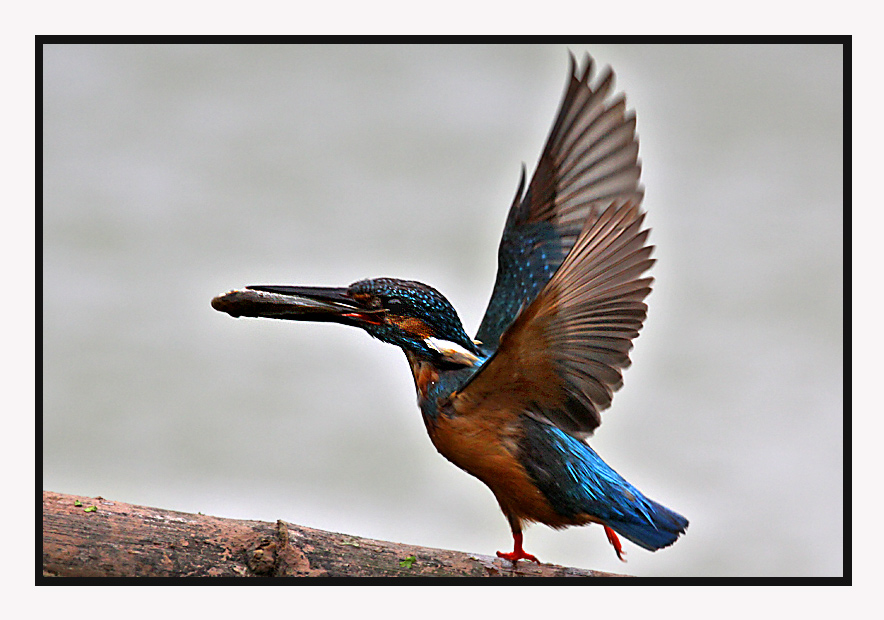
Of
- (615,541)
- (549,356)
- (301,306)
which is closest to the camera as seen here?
(549,356)

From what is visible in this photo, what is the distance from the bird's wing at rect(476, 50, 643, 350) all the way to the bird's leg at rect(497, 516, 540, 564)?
38 cm

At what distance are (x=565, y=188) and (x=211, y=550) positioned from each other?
1056 mm

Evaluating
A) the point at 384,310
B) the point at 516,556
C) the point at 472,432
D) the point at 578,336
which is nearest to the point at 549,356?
the point at 578,336

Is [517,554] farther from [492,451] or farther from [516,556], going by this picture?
[492,451]

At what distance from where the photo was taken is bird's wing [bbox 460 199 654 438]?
1766mm

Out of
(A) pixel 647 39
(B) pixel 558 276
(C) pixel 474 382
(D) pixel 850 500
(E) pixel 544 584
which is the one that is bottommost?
(E) pixel 544 584

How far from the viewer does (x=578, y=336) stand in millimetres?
1839

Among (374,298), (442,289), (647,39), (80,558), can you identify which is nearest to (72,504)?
(80,558)

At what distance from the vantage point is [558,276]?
1.75 m

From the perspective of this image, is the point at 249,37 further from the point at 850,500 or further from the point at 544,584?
the point at 850,500

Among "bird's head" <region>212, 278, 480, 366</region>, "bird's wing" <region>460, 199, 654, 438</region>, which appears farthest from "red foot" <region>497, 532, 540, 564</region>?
"bird's head" <region>212, 278, 480, 366</region>

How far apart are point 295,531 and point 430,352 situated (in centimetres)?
44

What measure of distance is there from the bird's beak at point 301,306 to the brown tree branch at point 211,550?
416 mm

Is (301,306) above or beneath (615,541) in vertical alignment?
above
